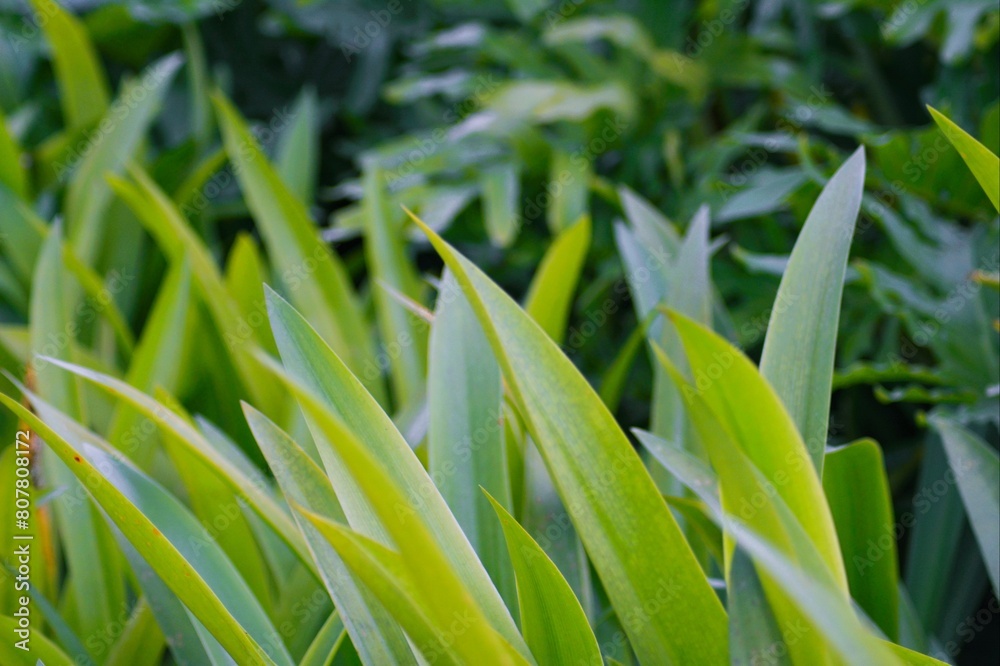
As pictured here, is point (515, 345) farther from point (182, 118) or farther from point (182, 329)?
point (182, 118)

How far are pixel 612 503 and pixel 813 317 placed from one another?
163mm

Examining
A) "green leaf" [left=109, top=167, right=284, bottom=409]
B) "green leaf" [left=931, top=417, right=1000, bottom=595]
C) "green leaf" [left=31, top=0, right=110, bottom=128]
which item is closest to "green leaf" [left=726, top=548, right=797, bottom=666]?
"green leaf" [left=931, top=417, right=1000, bottom=595]

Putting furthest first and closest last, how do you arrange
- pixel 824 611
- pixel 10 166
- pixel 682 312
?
pixel 10 166
pixel 682 312
pixel 824 611

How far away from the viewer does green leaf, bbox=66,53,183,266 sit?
1.10m

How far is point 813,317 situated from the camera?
486 mm

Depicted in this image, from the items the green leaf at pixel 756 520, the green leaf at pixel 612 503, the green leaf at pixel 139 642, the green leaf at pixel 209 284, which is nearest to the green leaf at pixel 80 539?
the green leaf at pixel 139 642

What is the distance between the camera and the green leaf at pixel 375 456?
0.45 metres

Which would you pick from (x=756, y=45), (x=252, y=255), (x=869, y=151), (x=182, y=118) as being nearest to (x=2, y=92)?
(x=182, y=118)

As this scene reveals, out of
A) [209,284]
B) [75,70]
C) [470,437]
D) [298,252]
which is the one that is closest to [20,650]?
[470,437]

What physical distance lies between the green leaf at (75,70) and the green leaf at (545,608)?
1.10 metres

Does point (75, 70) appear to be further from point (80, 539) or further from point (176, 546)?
point (176, 546)

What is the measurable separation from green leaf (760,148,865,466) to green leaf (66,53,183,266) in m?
0.93

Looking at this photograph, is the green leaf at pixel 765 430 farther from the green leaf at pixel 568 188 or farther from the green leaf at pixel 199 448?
the green leaf at pixel 568 188

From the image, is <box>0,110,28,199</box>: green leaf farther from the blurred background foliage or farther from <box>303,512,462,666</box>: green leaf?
<box>303,512,462,666</box>: green leaf
